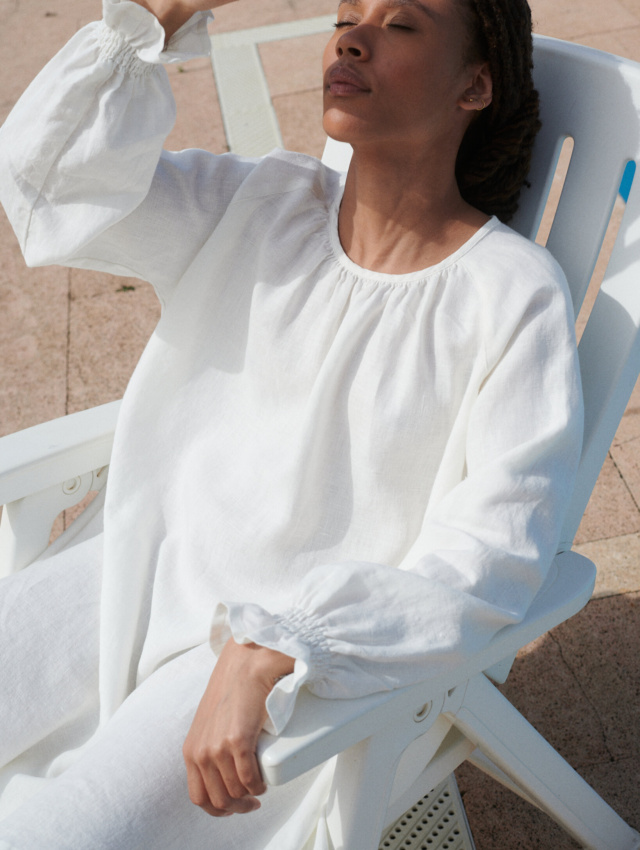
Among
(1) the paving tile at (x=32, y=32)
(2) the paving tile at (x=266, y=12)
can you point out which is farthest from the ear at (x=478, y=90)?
(2) the paving tile at (x=266, y=12)

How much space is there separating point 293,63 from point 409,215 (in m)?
3.41

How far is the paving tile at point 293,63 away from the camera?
434 centimetres

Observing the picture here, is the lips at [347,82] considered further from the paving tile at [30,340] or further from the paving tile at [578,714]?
the paving tile at [30,340]

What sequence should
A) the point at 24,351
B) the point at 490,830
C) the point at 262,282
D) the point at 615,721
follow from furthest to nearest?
the point at 24,351 → the point at 615,721 → the point at 490,830 → the point at 262,282

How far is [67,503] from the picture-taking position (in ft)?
5.59

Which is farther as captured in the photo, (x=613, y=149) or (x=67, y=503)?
(x=67, y=503)

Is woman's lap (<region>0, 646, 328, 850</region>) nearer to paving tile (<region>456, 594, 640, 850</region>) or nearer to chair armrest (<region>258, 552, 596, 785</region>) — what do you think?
chair armrest (<region>258, 552, 596, 785</region>)

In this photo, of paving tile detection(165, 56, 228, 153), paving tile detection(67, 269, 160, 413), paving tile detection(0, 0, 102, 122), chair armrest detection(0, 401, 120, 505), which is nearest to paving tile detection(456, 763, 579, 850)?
chair armrest detection(0, 401, 120, 505)

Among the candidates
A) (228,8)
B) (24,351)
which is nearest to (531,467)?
(24,351)

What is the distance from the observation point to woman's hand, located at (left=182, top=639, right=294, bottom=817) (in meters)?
1.08

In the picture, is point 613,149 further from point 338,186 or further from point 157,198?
point 157,198

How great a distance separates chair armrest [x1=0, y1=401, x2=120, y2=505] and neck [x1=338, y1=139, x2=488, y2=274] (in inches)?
21.8

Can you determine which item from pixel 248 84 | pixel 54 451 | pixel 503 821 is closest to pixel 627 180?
pixel 54 451

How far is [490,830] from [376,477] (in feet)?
2.90
